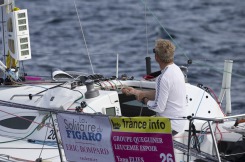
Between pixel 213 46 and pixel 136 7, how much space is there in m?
7.65

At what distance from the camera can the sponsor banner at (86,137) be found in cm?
1050

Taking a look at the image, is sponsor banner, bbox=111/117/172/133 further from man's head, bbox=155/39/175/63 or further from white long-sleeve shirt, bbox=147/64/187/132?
man's head, bbox=155/39/175/63

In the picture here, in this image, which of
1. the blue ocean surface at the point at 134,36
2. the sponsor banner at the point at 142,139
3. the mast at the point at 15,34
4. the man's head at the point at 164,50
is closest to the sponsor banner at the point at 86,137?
the sponsor banner at the point at 142,139

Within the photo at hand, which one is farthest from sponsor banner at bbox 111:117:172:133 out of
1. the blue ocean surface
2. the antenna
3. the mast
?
the blue ocean surface

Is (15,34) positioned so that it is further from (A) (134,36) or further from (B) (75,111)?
(A) (134,36)

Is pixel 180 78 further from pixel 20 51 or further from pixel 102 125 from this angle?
pixel 20 51

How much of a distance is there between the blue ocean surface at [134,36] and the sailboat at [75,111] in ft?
19.0

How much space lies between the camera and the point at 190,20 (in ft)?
104

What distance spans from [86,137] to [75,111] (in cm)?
106

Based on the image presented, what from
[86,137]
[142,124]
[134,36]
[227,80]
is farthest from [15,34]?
[134,36]

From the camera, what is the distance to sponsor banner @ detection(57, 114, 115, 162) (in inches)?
413

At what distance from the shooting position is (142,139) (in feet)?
33.6

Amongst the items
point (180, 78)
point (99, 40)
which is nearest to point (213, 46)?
point (99, 40)

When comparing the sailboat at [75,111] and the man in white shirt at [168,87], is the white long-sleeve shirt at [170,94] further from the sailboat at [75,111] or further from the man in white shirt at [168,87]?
the sailboat at [75,111]
